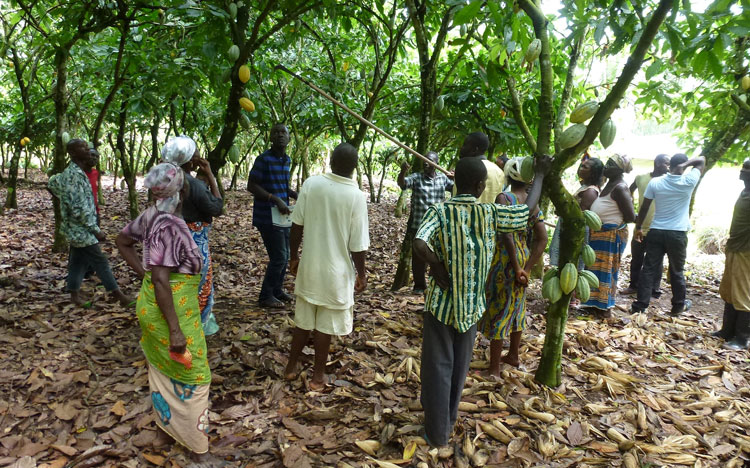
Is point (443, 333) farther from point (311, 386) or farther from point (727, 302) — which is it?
point (727, 302)

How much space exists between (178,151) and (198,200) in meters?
0.29

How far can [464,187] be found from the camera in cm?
207

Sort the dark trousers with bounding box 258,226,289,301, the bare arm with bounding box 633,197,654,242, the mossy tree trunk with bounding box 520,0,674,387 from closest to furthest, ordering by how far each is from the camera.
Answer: the mossy tree trunk with bounding box 520,0,674,387
the dark trousers with bounding box 258,226,289,301
the bare arm with bounding box 633,197,654,242

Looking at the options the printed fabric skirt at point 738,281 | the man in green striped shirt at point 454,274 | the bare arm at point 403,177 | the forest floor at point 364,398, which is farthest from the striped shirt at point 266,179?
the printed fabric skirt at point 738,281

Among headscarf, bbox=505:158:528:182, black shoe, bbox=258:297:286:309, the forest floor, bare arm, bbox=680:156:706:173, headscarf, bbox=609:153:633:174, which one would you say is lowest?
the forest floor

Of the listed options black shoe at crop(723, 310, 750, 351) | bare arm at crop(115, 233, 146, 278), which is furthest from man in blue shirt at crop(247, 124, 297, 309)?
black shoe at crop(723, 310, 750, 351)

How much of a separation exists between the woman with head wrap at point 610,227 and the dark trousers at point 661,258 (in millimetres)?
387

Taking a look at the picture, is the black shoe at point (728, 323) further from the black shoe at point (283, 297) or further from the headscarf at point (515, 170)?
the black shoe at point (283, 297)

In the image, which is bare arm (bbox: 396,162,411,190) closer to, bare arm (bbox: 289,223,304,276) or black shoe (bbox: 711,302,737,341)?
bare arm (bbox: 289,223,304,276)

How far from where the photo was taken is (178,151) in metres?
2.28

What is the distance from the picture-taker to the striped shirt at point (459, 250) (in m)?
2.02

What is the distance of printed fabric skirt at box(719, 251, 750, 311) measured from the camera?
3.56 m

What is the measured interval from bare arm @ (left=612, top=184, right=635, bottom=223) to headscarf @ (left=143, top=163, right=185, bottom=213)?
142 inches

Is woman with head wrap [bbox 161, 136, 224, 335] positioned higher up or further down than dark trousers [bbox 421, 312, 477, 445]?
higher up
